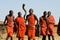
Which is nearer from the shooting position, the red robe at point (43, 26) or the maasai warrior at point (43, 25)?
the maasai warrior at point (43, 25)

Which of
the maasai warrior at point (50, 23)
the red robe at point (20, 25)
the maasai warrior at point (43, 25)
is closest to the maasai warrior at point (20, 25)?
the red robe at point (20, 25)

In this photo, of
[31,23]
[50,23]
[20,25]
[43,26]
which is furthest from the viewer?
[50,23]

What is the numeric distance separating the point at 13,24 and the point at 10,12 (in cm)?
76

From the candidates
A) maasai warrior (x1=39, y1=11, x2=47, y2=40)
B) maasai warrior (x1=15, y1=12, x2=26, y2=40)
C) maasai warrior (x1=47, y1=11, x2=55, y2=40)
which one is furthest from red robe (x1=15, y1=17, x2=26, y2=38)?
maasai warrior (x1=47, y1=11, x2=55, y2=40)

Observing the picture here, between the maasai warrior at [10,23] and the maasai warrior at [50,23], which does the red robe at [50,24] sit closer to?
the maasai warrior at [50,23]

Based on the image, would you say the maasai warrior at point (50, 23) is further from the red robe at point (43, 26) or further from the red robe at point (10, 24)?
the red robe at point (10, 24)

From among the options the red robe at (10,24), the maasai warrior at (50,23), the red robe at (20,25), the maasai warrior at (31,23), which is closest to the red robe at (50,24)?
the maasai warrior at (50,23)

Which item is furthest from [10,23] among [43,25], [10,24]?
[43,25]

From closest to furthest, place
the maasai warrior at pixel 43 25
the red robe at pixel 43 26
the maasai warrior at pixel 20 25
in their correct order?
the maasai warrior at pixel 20 25 < the maasai warrior at pixel 43 25 < the red robe at pixel 43 26

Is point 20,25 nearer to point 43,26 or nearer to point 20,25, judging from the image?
point 20,25

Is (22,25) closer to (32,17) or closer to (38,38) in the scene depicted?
(32,17)

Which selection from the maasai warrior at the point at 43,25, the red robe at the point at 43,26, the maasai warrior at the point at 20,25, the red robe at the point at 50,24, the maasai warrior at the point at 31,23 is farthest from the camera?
the red robe at the point at 50,24

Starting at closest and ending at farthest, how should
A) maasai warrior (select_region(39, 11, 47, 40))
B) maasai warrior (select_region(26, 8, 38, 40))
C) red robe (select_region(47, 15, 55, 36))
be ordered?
maasai warrior (select_region(26, 8, 38, 40)), maasai warrior (select_region(39, 11, 47, 40)), red robe (select_region(47, 15, 55, 36))

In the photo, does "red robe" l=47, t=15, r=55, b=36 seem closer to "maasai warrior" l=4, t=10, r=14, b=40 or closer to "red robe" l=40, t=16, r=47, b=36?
"red robe" l=40, t=16, r=47, b=36
